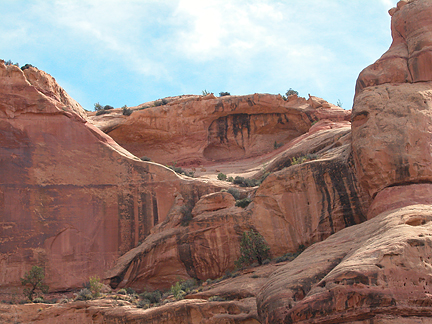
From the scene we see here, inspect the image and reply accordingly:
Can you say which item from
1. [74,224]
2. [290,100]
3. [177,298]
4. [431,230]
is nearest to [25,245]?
[74,224]

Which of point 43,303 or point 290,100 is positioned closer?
point 43,303

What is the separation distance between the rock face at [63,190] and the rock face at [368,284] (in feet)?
45.2

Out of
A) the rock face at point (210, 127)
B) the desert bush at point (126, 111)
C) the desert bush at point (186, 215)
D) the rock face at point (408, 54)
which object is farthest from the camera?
the desert bush at point (126, 111)

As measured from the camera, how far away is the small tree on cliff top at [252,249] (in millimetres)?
27328

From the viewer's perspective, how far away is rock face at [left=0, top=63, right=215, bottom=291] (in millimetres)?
29500

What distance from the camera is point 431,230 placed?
17.1 metres

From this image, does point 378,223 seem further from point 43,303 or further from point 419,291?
point 43,303

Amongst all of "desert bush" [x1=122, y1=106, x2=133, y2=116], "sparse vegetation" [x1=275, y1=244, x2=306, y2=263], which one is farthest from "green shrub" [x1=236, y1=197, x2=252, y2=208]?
"desert bush" [x1=122, y1=106, x2=133, y2=116]

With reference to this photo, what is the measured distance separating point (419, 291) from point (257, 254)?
40.9ft

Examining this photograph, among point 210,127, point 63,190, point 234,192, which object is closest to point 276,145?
point 210,127

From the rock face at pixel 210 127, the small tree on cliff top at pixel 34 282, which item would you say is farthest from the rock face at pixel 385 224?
the rock face at pixel 210 127

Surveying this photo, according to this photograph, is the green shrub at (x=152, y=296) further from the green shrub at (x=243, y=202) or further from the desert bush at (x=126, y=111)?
the desert bush at (x=126, y=111)

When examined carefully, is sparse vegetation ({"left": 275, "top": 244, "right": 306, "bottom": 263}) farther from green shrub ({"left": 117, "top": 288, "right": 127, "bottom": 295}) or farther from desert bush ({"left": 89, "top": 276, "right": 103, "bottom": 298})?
desert bush ({"left": 89, "top": 276, "right": 103, "bottom": 298})

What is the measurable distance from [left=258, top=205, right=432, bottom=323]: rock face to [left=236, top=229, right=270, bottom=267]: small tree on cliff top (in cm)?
813
